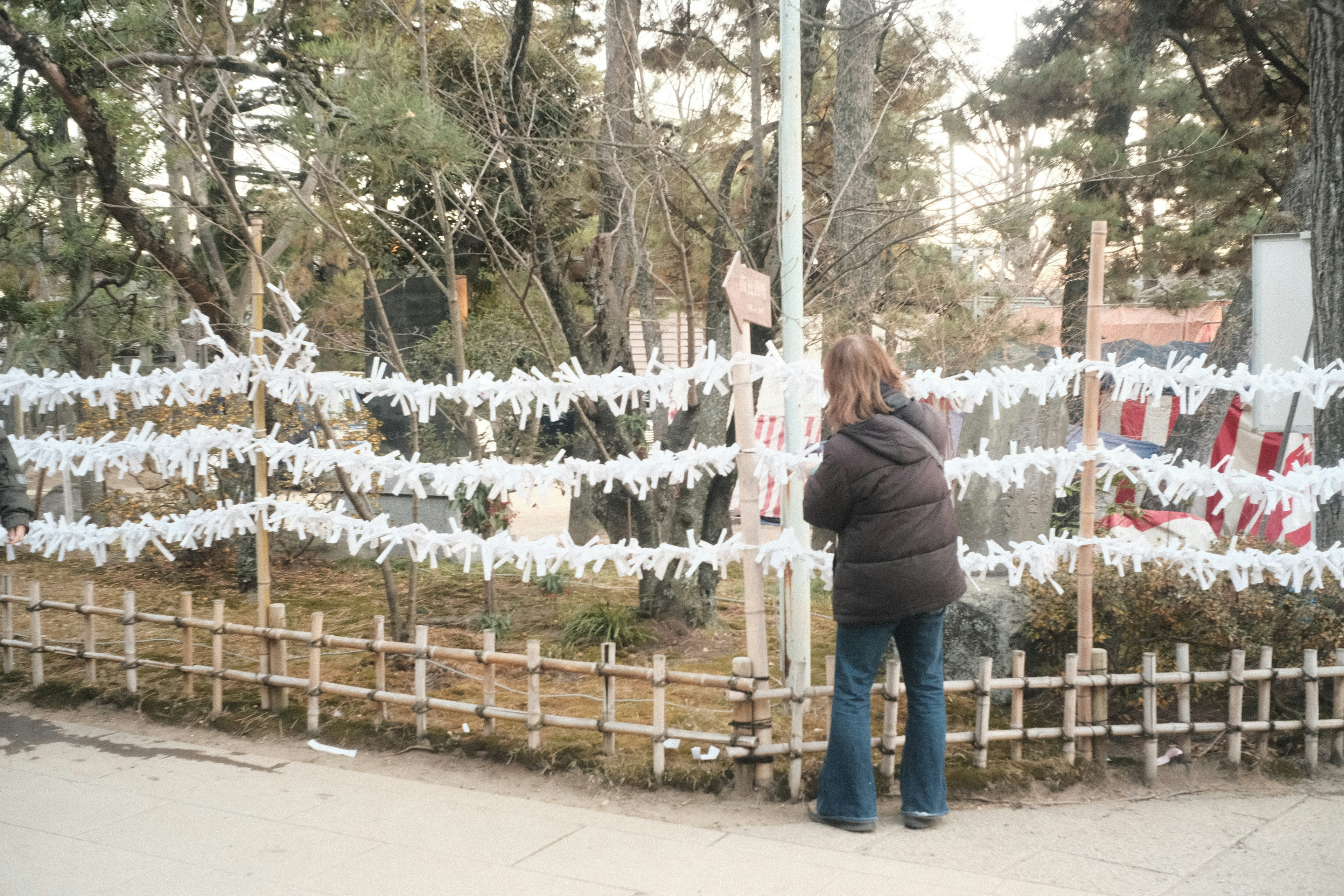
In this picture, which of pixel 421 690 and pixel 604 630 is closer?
pixel 421 690

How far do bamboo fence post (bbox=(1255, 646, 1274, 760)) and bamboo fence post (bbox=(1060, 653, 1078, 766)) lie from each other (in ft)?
2.42

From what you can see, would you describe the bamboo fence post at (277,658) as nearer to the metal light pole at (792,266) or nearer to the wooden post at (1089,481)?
the metal light pole at (792,266)

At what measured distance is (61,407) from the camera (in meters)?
12.2

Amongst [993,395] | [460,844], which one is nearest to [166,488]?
[460,844]

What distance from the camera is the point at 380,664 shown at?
4.75 m

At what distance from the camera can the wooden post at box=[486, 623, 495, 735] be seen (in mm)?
4508

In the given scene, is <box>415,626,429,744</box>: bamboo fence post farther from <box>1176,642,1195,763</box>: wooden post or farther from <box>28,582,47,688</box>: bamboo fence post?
<box>1176,642,1195,763</box>: wooden post

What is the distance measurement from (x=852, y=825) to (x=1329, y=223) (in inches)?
153

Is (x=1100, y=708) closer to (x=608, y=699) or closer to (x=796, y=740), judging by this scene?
(x=796, y=740)

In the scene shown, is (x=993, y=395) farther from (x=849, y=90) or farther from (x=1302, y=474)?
(x=849, y=90)

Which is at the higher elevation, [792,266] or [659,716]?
[792,266]

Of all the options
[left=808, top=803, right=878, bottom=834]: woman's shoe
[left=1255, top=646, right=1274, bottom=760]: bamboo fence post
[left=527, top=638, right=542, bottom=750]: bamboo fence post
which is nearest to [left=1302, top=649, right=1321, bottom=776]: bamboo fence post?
[left=1255, top=646, right=1274, bottom=760]: bamboo fence post

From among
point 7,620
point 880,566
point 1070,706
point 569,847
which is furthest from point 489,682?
point 7,620

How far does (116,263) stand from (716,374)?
7.94 meters
